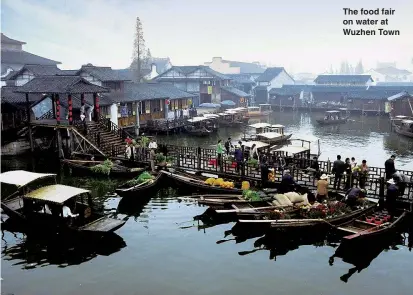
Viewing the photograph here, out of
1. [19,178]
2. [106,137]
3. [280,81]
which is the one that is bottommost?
[19,178]

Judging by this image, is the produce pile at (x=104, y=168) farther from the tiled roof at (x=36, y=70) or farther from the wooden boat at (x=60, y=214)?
the tiled roof at (x=36, y=70)

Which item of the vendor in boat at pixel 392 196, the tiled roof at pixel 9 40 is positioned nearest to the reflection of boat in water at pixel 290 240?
the vendor in boat at pixel 392 196

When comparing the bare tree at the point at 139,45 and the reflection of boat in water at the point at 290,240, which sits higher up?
the bare tree at the point at 139,45

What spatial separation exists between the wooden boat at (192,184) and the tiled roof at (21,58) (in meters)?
47.5

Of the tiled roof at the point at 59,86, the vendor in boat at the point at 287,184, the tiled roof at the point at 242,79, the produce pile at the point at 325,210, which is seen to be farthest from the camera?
the tiled roof at the point at 242,79

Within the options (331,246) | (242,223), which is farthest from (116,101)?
(331,246)

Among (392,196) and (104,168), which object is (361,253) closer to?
(392,196)

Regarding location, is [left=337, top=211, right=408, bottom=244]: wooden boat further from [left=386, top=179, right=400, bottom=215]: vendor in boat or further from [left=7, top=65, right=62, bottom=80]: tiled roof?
[left=7, top=65, right=62, bottom=80]: tiled roof

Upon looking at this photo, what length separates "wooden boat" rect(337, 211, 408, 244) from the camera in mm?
15997

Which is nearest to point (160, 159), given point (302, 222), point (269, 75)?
point (302, 222)

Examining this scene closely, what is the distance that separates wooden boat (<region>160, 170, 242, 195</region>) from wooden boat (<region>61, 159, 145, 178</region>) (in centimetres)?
302

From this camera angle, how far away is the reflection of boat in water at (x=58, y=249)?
16.3m

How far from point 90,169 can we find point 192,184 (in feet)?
28.5

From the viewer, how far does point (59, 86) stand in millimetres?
32156
